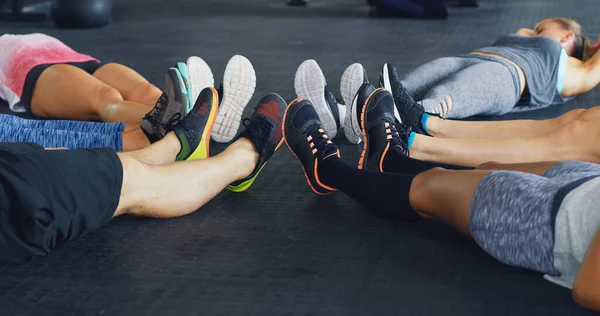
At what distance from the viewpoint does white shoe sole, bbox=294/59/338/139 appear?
7.61 ft

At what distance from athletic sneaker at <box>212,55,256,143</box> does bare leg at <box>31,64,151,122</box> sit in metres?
0.27

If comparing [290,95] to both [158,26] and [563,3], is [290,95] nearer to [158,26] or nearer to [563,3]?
[158,26]

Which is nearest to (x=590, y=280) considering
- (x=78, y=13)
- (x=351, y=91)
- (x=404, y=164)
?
(x=404, y=164)

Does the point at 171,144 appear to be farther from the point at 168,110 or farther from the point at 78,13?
the point at 78,13

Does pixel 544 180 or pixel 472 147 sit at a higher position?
pixel 544 180

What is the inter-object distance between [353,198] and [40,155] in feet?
2.49

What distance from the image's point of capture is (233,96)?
230cm

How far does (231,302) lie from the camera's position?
1.40m

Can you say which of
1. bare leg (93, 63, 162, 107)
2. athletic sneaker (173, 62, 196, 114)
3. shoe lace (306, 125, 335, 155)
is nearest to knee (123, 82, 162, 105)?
bare leg (93, 63, 162, 107)

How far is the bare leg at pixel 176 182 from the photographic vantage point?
1.60 metres

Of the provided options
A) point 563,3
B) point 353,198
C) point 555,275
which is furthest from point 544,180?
point 563,3

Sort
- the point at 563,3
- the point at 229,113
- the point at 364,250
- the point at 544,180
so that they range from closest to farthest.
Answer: the point at 544,180 < the point at 364,250 < the point at 229,113 < the point at 563,3

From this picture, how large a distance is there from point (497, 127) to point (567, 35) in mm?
1009

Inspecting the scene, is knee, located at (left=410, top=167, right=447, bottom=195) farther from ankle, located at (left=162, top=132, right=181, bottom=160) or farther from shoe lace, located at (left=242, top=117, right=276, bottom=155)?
ankle, located at (left=162, top=132, right=181, bottom=160)
